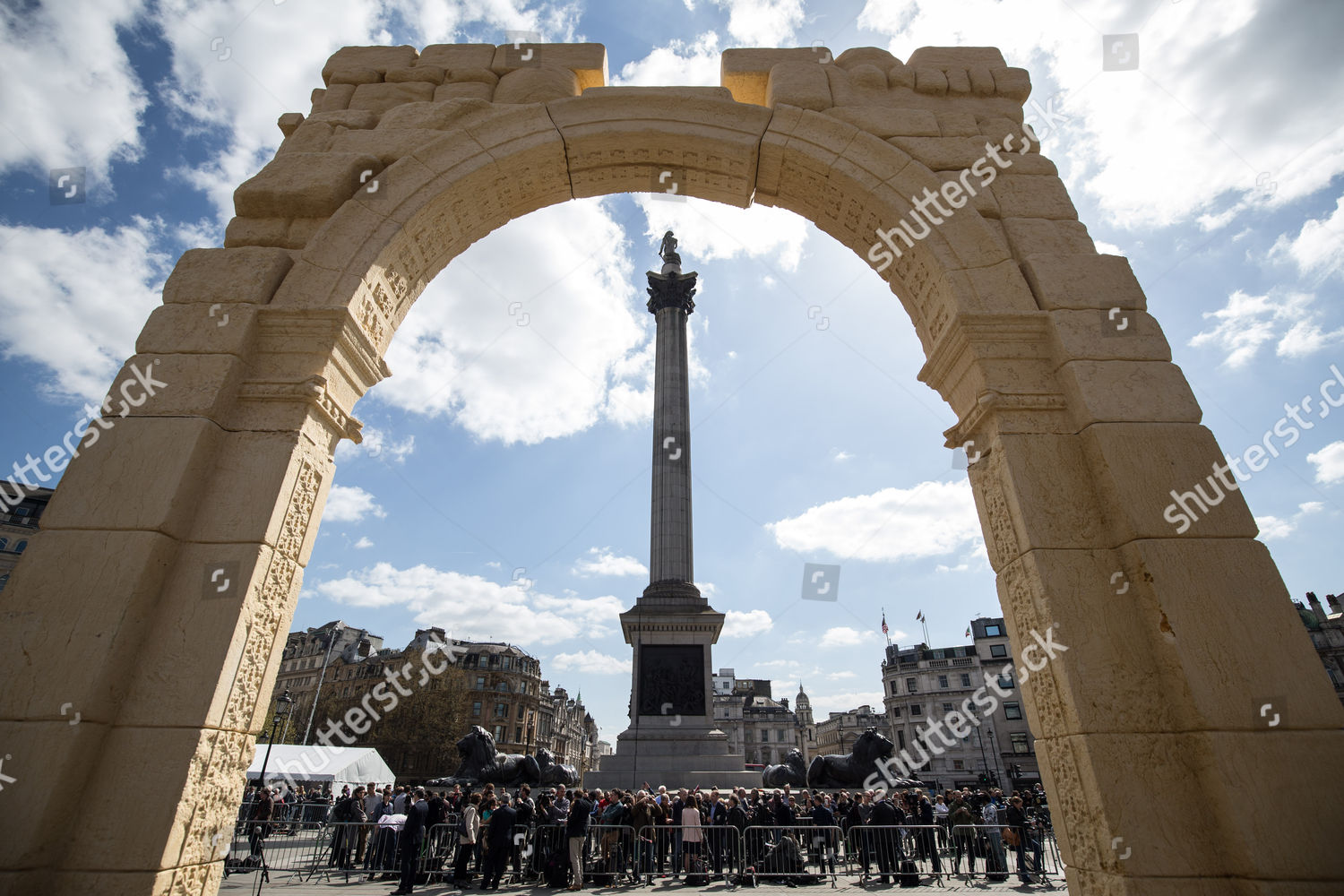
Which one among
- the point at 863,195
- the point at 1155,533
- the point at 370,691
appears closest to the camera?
the point at 1155,533

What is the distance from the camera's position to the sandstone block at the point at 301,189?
20.1 ft

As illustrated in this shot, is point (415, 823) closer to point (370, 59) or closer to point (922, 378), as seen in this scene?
point (922, 378)

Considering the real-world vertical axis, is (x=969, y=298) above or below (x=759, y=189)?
below

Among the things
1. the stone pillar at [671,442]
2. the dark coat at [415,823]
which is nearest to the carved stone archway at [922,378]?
the dark coat at [415,823]

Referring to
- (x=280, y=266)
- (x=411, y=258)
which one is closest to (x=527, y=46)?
(x=411, y=258)

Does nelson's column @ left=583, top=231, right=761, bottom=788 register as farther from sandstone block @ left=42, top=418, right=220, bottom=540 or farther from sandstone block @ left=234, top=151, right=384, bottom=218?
sandstone block @ left=234, top=151, right=384, bottom=218

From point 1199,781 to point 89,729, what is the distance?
6947 millimetres

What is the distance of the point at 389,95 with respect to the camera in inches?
284

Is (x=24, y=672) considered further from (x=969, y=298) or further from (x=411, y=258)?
(x=969, y=298)

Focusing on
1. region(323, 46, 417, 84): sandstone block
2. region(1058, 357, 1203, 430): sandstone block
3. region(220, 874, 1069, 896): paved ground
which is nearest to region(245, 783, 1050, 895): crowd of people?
region(220, 874, 1069, 896): paved ground

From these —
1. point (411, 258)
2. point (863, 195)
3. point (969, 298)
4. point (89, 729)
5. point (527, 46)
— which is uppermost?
point (527, 46)

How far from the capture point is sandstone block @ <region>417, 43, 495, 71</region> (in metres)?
7.37

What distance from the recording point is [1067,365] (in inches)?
203

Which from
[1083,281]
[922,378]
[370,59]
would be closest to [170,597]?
[370,59]
